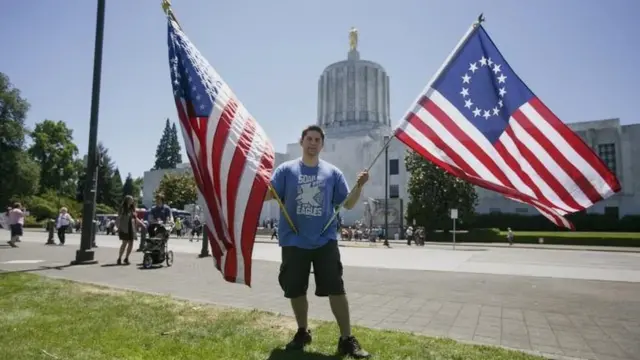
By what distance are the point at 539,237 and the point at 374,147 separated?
3230cm

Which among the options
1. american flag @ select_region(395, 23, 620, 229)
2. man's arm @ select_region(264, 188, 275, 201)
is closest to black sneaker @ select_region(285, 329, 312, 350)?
man's arm @ select_region(264, 188, 275, 201)

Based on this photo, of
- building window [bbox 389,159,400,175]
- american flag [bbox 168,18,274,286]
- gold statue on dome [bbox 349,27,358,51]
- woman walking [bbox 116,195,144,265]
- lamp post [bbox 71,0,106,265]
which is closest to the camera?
american flag [bbox 168,18,274,286]

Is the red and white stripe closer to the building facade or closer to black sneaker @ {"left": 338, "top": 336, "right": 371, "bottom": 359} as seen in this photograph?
black sneaker @ {"left": 338, "top": 336, "right": 371, "bottom": 359}

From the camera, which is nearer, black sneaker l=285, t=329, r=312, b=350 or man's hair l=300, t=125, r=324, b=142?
black sneaker l=285, t=329, r=312, b=350

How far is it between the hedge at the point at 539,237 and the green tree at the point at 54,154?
179 feet

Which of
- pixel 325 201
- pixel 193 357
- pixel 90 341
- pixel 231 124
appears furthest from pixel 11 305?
pixel 325 201

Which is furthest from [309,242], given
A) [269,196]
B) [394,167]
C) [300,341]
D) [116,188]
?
[116,188]

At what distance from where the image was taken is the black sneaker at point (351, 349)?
11.6 feet

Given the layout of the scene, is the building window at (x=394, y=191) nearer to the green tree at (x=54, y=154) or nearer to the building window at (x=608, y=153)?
the building window at (x=608, y=153)

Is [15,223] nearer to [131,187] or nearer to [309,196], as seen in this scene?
[309,196]

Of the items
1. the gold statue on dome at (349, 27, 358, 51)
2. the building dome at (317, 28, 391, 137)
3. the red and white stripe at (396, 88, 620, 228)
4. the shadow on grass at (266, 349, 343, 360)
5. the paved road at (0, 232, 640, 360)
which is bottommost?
the paved road at (0, 232, 640, 360)

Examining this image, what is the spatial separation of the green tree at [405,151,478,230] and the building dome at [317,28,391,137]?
1469 inches

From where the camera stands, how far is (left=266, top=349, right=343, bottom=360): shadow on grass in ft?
11.5

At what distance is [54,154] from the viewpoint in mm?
63875
